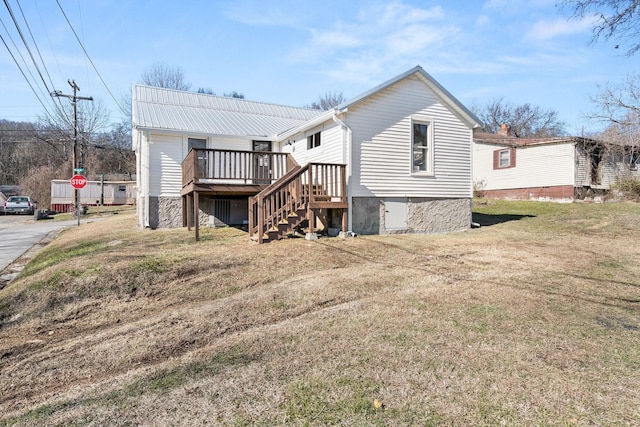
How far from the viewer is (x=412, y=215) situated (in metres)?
11.6

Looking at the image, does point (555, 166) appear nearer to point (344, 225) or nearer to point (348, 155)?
point (348, 155)

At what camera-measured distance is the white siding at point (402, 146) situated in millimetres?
10688

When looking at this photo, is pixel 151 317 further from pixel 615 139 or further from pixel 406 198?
pixel 615 139

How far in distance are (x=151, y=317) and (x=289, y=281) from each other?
2.19 metres

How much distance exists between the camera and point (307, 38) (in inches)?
526

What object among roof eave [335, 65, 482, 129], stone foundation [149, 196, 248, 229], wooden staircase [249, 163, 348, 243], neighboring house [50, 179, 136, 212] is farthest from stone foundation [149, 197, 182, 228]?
neighboring house [50, 179, 136, 212]

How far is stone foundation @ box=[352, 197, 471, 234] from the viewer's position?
10797mm

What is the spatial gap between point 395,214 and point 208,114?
9465mm

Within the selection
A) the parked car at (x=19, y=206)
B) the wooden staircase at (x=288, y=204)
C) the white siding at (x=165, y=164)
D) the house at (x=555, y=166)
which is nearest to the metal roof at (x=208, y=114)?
the white siding at (x=165, y=164)

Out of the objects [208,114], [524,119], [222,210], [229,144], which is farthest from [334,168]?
[524,119]

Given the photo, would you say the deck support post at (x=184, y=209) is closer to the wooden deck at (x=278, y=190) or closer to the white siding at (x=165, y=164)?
the white siding at (x=165, y=164)

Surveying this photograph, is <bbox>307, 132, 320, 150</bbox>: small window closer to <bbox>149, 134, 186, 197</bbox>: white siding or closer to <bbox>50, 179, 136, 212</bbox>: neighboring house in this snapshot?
<bbox>149, 134, 186, 197</bbox>: white siding

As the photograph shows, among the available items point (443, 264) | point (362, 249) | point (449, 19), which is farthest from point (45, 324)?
point (449, 19)

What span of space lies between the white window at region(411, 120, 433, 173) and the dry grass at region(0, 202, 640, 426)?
4.13 metres
